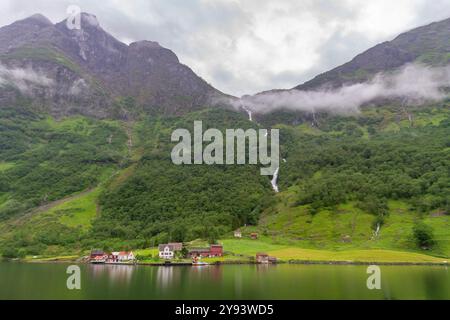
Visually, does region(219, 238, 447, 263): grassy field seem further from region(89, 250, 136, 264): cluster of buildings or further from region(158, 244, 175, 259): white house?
region(89, 250, 136, 264): cluster of buildings

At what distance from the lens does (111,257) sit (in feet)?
416

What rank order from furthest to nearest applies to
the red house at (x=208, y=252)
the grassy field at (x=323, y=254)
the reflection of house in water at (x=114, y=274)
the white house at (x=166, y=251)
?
the white house at (x=166, y=251), the red house at (x=208, y=252), the grassy field at (x=323, y=254), the reflection of house in water at (x=114, y=274)

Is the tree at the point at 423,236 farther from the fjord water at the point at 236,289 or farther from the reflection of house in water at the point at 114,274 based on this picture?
the reflection of house in water at the point at 114,274

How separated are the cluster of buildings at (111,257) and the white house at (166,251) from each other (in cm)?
843

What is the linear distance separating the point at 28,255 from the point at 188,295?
114704mm

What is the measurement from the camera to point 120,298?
48062mm

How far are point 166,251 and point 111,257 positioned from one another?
1825 cm

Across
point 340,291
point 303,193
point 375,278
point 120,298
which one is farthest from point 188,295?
point 303,193

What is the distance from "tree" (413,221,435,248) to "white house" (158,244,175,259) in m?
76.1

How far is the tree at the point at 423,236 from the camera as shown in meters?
122

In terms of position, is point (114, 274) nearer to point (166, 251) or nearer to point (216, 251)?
point (166, 251)

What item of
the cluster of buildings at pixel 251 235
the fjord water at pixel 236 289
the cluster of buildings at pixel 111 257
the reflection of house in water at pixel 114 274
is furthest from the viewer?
the cluster of buildings at pixel 251 235

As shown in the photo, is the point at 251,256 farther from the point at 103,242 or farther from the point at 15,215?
the point at 15,215

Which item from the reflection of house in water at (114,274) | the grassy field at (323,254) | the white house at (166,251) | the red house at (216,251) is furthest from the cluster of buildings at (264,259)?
the reflection of house in water at (114,274)
